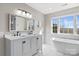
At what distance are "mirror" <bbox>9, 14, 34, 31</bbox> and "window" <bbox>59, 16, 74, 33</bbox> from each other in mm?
1906

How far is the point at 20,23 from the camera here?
3.17m

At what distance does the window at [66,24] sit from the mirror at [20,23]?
1.91 metres

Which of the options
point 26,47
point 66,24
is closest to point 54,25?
point 66,24

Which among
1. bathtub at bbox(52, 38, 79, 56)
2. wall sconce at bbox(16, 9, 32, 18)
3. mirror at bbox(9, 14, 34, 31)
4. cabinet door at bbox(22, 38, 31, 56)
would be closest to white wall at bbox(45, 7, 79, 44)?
bathtub at bbox(52, 38, 79, 56)

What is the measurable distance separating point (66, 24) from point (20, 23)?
2691 millimetres

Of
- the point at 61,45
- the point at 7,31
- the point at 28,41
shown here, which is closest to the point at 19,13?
the point at 7,31

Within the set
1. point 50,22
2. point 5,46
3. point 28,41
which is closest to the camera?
point 5,46

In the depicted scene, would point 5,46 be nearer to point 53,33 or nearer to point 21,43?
point 21,43

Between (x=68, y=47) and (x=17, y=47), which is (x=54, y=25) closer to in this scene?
(x=68, y=47)

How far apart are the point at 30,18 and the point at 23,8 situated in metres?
0.61

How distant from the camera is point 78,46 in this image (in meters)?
3.02

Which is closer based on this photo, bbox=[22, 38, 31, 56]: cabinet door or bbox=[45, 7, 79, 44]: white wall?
bbox=[22, 38, 31, 56]: cabinet door

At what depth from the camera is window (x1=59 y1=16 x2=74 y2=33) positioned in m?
4.41

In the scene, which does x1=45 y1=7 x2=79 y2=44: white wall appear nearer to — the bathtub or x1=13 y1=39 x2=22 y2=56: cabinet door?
the bathtub
